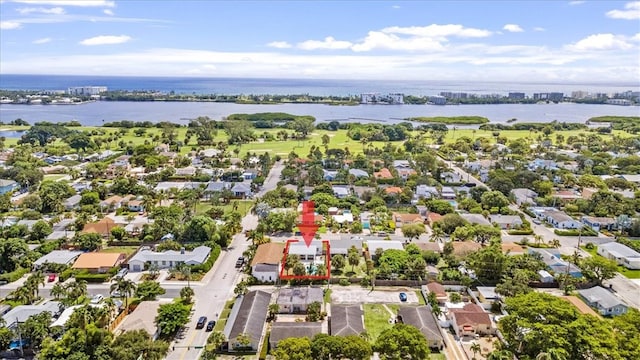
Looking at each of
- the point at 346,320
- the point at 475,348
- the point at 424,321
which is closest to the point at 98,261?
the point at 346,320

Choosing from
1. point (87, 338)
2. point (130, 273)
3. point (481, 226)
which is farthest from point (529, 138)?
point (87, 338)

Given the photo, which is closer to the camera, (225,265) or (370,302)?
(370,302)

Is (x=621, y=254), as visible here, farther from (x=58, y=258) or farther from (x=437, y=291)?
(x=58, y=258)

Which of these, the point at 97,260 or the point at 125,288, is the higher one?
the point at 125,288

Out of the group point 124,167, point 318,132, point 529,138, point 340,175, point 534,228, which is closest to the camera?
point 534,228

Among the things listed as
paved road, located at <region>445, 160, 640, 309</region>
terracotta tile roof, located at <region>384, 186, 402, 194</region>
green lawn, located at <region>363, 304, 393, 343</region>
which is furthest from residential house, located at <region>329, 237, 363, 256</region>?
terracotta tile roof, located at <region>384, 186, 402, 194</region>

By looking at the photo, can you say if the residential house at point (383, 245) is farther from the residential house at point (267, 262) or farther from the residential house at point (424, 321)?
the residential house at point (424, 321)

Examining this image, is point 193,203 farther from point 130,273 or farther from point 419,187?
point 419,187
